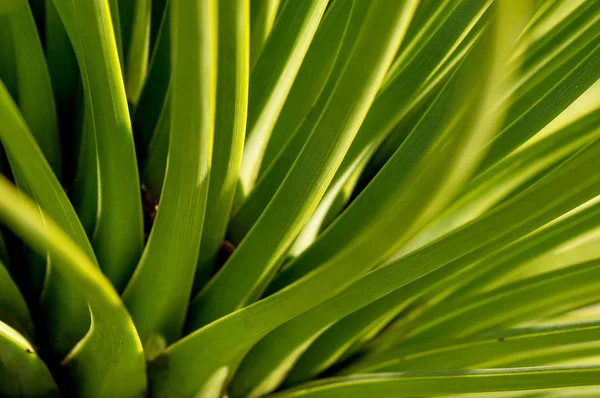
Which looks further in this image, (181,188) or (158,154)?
(158,154)

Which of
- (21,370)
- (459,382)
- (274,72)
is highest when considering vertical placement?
(274,72)

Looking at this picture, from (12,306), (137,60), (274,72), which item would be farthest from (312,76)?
(12,306)

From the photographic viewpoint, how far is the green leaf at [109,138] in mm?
286

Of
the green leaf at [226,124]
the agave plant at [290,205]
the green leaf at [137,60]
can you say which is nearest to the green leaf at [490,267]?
the agave plant at [290,205]

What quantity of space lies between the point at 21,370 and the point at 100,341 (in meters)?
0.06

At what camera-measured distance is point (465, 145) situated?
0.60 ft

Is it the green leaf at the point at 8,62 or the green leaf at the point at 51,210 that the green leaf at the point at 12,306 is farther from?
the green leaf at the point at 8,62

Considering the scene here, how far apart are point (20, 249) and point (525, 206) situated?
342 mm

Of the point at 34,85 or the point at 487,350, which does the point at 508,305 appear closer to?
the point at 487,350

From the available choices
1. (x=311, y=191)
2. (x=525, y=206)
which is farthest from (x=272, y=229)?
(x=525, y=206)

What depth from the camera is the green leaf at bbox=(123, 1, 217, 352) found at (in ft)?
0.70

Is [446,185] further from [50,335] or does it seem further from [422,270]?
[50,335]

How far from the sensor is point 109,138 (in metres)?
0.33

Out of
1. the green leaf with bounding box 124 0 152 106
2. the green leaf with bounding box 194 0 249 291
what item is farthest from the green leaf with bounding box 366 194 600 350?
the green leaf with bounding box 124 0 152 106
